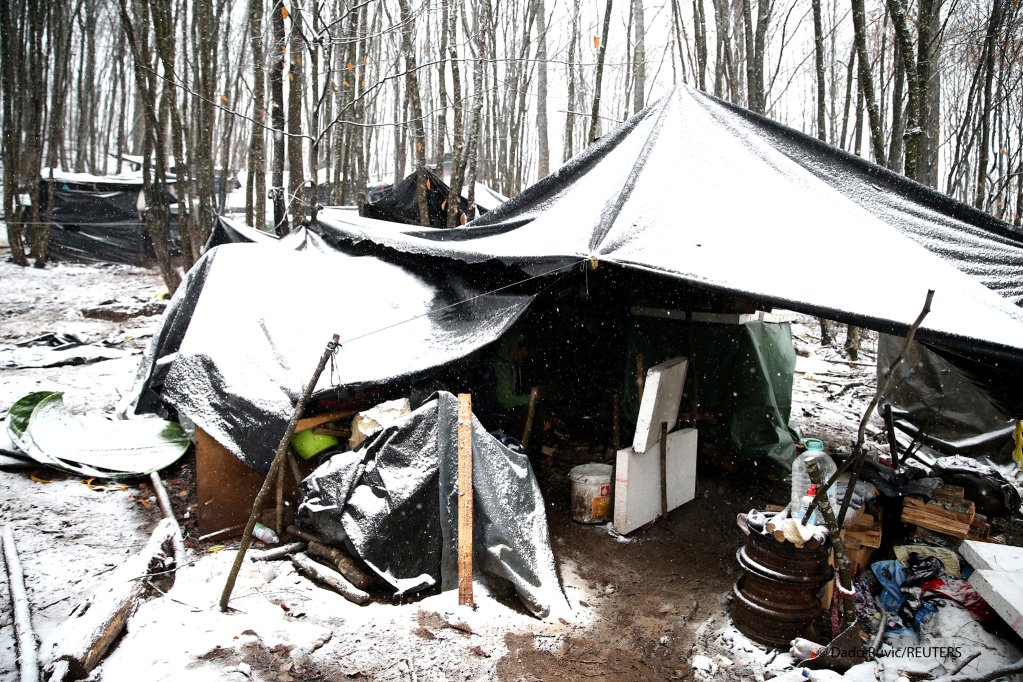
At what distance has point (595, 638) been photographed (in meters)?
3.49

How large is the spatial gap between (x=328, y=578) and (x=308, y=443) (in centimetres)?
107

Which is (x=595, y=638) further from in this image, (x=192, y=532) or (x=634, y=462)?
(x=192, y=532)

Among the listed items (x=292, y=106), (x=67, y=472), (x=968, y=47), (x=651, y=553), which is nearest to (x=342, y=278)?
(x=67, y=472)

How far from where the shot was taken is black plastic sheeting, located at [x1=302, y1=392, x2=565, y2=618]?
145 inches

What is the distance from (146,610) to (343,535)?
1071 millimetres

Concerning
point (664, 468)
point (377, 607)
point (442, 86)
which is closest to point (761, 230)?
point (664, 468)

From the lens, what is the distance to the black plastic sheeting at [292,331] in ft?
13.9

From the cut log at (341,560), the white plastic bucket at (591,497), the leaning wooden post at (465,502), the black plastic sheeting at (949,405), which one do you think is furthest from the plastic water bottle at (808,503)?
the black plastic sheeting at (949,405)

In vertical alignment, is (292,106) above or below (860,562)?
above

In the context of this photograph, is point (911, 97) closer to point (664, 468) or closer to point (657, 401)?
point (657, 401)

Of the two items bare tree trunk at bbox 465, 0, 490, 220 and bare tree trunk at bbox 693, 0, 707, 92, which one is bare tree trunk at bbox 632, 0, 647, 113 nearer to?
bare tree trunk at bbox 693, 0, 707, 92

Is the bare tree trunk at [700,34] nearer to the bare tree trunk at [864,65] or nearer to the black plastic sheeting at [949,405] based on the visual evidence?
the bare tree trunk at [864,65]

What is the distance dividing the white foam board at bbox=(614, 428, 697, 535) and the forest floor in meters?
0.13

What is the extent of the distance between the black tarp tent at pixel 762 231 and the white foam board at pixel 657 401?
1225mm
